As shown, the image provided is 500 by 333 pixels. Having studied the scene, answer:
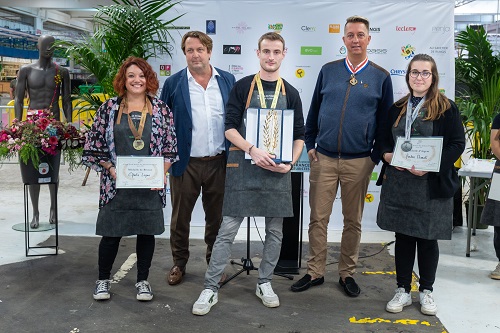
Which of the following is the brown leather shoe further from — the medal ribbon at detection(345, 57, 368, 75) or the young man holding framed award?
the medal ribbon at detection(345, 57, 368, 75)

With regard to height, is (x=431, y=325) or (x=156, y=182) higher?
(x=156, y=182)

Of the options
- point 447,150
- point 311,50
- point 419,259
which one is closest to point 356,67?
point 447,150

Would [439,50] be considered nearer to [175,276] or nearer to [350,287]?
[350,287]

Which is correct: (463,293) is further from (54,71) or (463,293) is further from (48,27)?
(48,27)

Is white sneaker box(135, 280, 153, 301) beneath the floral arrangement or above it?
beneath

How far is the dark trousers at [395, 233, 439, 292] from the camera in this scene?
10.8 ft

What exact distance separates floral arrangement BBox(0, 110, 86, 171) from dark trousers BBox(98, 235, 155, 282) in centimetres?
117

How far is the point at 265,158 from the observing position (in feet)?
10.3

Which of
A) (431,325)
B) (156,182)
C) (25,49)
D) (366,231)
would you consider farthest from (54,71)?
(25,49)

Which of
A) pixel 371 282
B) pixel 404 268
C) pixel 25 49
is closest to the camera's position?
pixel 404 268

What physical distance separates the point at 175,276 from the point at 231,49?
7.83 ft

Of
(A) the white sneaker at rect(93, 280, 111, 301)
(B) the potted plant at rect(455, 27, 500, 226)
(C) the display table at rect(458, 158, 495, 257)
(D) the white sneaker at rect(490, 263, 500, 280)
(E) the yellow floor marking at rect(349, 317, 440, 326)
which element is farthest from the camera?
(B) the potted plant at rect(455, 27, 500, 226)


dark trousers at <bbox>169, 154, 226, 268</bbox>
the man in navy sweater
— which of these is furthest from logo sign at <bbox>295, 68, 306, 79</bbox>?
dark trousers at <bbox>169, 154, 226, 268</bbox>

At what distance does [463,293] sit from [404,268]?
0.67 m
